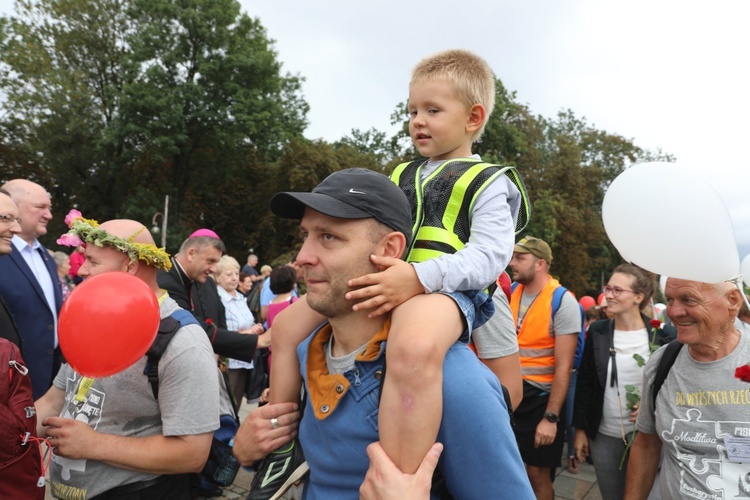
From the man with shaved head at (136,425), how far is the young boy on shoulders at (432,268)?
0.63 m

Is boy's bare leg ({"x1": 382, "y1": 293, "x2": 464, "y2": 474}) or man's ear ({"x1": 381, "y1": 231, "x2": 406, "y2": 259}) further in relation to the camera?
man's ear ({"x1": 381, "y1": 231, "x2": 406, "y2": 259})

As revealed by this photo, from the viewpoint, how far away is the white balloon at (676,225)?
227 centimetres

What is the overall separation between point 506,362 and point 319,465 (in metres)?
1.75

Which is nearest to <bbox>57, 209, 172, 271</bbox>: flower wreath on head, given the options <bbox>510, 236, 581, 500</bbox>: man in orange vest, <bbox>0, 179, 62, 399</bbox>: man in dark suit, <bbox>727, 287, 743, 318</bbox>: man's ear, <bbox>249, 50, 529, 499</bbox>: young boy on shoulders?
<bbox>249, 50, 529, 499</bbox>: young boy on shoulders

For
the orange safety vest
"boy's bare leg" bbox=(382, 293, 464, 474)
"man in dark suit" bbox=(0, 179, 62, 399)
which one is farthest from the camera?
the orange safety vest

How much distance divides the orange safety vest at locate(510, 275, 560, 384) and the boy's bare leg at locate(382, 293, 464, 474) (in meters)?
3.22

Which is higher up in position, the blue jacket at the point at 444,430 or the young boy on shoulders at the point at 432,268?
the young boy on shoulders at the point at 432,268

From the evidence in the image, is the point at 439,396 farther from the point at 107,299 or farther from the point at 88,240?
the point at 88,240

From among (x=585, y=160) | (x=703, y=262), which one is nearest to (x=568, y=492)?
(x=703, y=262)

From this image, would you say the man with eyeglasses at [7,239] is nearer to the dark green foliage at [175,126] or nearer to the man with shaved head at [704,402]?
the man with shaved head at [704,402]

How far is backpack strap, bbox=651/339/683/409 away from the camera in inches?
114

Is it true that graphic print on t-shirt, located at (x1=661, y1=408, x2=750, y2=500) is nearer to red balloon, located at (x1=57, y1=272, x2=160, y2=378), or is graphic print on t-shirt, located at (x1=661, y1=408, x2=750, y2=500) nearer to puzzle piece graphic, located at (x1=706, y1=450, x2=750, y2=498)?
puzzle piece graphic, located at (x1=706, y1=450, x2=750, y2=498)

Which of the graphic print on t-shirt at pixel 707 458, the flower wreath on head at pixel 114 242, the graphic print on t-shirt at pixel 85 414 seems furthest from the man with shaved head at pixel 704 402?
the graphic print on t-shirt at pixel 85 414

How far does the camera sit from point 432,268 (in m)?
1.67
